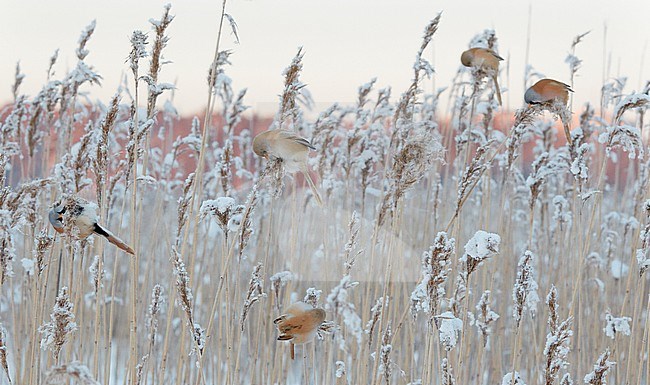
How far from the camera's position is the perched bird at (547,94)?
3.42 ft

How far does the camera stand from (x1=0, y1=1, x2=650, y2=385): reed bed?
3.20 feet

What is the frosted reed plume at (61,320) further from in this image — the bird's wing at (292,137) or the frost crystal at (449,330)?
the frost crystal at (449,330)

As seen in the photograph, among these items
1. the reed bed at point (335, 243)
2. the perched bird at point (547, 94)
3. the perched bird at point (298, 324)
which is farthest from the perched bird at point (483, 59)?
the perched bird at point (298, 324)

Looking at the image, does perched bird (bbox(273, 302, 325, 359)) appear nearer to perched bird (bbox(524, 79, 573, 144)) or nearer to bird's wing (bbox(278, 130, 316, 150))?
bird's wing (bbox(278, 130, 316, 150))

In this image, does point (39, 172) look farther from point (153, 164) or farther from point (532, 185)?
point (532, 185)

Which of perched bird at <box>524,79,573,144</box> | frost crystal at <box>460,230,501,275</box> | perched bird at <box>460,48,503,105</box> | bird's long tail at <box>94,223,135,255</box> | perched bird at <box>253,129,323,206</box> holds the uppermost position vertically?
perched bird at <box>460,48,503,105</box>

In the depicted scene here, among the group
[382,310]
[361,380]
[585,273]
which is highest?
[585,273]

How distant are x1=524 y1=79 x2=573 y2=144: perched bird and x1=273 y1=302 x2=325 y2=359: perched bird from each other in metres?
0.42

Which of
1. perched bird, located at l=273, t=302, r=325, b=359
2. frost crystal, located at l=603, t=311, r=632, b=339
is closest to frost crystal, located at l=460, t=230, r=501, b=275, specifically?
perched bird, located at l=273, t=302, r=325, b=359

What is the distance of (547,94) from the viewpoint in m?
1.05

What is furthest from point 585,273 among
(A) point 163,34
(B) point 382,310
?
(A) point 163,34

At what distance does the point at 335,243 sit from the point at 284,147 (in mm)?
820

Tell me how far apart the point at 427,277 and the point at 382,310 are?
0.55ft

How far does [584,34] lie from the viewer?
5.39ft
